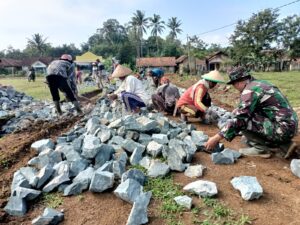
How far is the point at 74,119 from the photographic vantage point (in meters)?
6.41

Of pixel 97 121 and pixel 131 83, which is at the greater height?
pixel 131 83

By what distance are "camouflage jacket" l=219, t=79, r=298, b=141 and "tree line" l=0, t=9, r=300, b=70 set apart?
73.6 feet

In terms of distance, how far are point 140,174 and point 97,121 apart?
2.13 metres

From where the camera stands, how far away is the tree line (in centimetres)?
4059

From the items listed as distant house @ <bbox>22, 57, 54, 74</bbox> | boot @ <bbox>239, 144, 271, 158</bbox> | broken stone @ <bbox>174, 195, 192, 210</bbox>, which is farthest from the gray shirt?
distant house @ <bbox>22, 57, 54, 74</bbox>

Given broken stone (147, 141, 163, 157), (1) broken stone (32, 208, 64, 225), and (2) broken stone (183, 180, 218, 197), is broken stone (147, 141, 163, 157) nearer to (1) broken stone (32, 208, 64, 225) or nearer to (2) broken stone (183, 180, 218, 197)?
(2) broken stone (183, 180, 218, 197)

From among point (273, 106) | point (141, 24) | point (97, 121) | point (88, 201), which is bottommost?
point (88, 201)

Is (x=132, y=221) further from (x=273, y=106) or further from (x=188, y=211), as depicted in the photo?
(x=273, y=106)

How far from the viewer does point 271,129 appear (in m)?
3.37

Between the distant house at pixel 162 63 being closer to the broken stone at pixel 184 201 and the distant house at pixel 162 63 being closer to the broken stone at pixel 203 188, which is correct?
the broken stone at pixel 203 188

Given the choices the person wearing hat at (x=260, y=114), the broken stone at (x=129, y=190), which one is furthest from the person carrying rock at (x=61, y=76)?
the broken stone at (x=129, y=190)

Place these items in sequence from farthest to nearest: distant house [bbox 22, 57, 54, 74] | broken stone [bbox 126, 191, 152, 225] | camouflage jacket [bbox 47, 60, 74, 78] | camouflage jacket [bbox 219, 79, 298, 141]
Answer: distant house [bbox 22, 57, 54, 74], camouflage jacket [bbox 47, 60, 74, 78], camouflage jacket [bbox 219, 79, 298, 141], broken stone [bbox 126, 191, 152, 225]

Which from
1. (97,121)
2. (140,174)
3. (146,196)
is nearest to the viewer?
(146,196)

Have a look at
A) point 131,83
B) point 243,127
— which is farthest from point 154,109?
point 243,127
